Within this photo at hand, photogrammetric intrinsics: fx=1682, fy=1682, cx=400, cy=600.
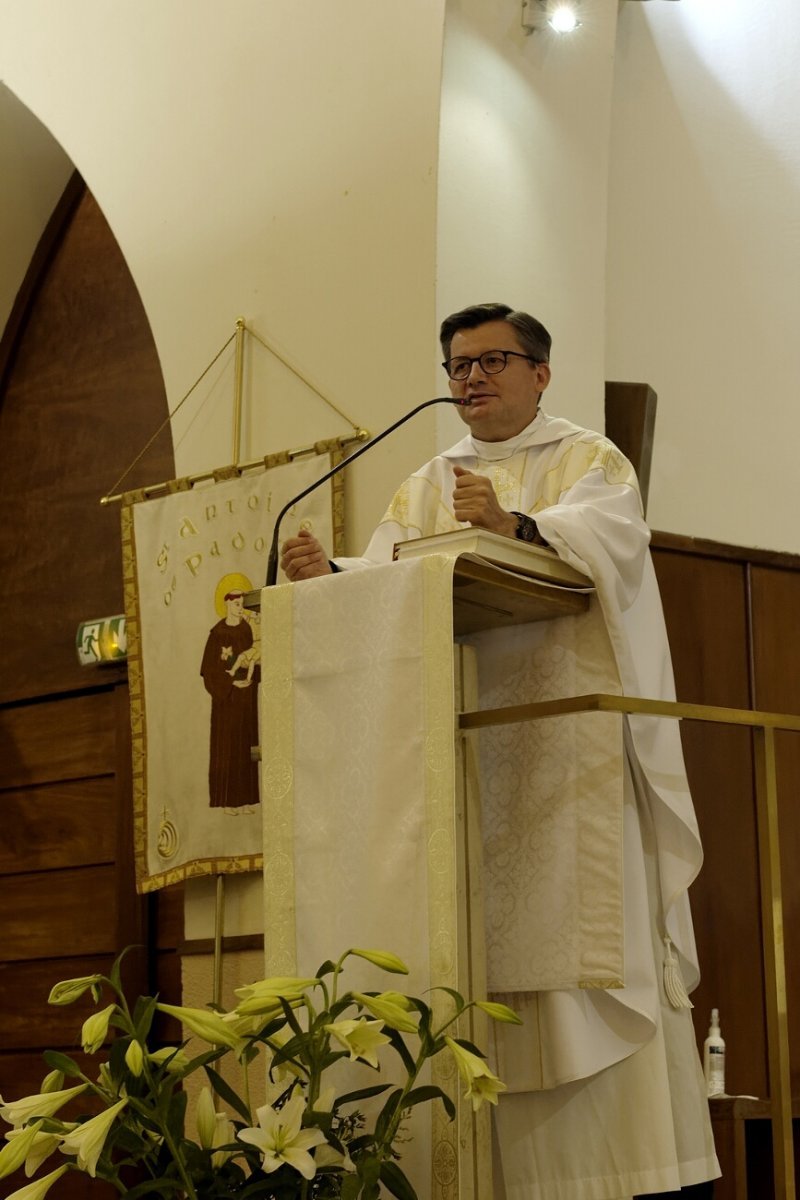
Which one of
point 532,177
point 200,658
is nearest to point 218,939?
point 200,658

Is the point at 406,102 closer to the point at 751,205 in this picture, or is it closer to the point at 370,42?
the point at 370,42

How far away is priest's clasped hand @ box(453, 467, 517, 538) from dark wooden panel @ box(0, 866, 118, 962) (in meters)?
3.27

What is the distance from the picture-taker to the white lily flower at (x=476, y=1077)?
8.25ft

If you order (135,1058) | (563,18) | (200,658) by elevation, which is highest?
(563,18)

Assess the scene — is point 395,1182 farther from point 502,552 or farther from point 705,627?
point 705,627

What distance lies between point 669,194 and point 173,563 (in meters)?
2.08

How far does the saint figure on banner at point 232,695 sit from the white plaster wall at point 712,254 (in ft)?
4.50

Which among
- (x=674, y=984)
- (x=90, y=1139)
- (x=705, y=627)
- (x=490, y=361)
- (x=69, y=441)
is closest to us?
(x=90, y=1139)

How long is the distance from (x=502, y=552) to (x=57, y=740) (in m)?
3.60

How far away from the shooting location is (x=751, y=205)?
5668mm

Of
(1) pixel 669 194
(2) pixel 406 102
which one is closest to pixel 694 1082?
(2) pixel 406 102

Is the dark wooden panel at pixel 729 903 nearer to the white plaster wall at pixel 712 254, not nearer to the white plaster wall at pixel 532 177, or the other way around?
the white plaster wall at pixel 712 254

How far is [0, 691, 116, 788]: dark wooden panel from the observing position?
5.99 meters

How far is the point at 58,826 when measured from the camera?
605cm
